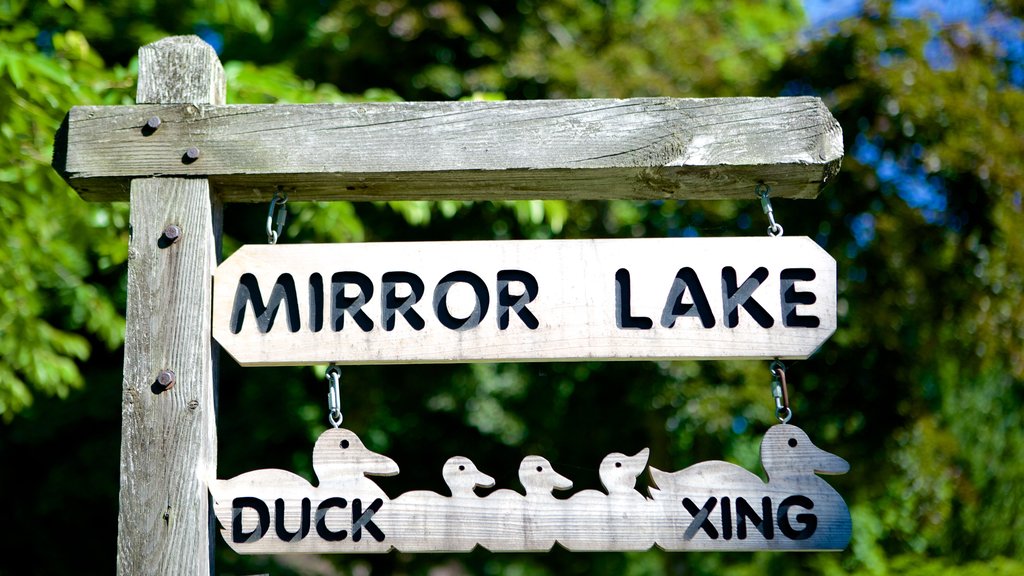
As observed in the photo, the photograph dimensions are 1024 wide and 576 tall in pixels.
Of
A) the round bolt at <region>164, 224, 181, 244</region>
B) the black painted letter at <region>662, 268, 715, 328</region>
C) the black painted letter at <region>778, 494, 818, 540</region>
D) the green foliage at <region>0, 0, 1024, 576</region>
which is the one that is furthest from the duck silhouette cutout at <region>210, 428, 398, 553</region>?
the green foliage at <region>0, 0, 1024, 576</region>

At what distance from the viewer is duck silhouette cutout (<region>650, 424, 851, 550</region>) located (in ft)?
4.91

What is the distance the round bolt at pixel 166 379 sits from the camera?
1.55 m

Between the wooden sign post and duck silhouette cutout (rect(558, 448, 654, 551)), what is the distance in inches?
10.2

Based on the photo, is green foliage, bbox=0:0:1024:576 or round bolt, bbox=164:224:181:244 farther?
green foliage, bbox=0:0:1024:576

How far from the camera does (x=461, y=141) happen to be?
5.36 ft

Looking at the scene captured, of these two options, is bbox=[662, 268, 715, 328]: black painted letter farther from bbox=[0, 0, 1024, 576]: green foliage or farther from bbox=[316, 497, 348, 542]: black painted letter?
bbox=[0, 0, 1024, 576]: green foliage

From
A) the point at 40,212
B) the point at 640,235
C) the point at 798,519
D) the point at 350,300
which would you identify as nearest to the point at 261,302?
the point at 350,300

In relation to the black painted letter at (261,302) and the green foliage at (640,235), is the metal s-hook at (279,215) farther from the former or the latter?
the green foliage at (640,235)

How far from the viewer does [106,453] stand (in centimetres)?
462

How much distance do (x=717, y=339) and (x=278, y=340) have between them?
793 mm

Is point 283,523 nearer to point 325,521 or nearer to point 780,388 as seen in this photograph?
point 325,521

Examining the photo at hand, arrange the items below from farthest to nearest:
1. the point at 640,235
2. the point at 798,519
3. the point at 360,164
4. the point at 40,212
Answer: the point at 640,235 → the point at 40,212 → the point at 360,164 → the point at 798,519

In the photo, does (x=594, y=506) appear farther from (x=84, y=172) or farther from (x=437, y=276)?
(x=84, y=172)

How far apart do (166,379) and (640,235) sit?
2959mm
